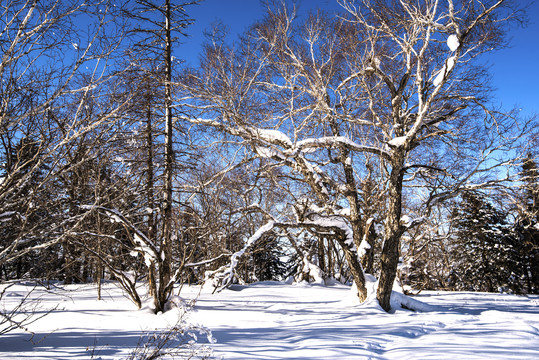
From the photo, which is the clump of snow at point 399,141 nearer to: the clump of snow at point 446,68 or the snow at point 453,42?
the clump of snow at point 446,68

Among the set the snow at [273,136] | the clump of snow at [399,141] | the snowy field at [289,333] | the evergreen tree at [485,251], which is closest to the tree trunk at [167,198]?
the snowy field at [289,333]

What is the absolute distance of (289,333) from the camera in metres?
5.54

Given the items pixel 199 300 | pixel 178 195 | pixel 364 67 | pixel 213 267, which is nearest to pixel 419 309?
pixel 199 300

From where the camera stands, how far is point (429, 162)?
9.70m

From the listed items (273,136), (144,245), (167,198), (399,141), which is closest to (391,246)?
(399,141)

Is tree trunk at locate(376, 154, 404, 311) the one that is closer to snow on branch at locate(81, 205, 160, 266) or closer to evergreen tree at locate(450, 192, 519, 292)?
snow on branch at locate(81, 205, 160, 266)

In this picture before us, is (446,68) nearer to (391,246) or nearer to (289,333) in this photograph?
(391,246)

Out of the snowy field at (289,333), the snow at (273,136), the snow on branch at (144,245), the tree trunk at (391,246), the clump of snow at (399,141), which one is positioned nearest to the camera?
the snowy field at (289,333)

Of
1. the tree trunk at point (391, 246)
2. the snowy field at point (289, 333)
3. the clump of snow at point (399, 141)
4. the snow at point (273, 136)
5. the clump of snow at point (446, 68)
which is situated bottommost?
the snowy field at point (289, 333)

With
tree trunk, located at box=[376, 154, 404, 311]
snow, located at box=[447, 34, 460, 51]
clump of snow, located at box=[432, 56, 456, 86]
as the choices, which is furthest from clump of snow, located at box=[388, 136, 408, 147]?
snow, located at box=[447, 34, 460, 51]

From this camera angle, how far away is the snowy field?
4184 millimetres

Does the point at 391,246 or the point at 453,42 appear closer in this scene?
the point at 453,42

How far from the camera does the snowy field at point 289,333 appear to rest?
418 centimetres

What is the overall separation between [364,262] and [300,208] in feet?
7.66
